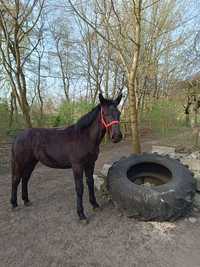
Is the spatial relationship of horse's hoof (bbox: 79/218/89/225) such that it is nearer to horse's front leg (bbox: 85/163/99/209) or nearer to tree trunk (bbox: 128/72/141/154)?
horse's front leg (bbox: 85/163/99/209)

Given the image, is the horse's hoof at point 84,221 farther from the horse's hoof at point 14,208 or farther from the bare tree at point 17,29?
the bare tree at point 17,29

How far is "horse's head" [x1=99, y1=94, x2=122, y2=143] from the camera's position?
310 centimetres

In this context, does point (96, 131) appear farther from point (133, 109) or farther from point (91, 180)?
point (133, 109)

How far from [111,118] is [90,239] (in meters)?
1.50

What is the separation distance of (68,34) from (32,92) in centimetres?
562

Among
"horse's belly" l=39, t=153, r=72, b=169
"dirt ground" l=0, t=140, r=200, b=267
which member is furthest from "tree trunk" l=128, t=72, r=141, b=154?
"horse's belly" l=39, t=153, r=72, b=169

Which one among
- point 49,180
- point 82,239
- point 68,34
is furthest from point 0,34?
point 82,239

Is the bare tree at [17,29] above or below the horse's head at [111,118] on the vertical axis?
above

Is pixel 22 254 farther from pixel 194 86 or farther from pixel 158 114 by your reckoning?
pixel 158 114

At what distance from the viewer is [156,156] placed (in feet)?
13.2

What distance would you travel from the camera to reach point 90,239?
9.46 ft

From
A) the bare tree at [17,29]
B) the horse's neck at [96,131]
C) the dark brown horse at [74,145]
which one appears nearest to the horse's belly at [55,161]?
the dark brown horse at [74,145]

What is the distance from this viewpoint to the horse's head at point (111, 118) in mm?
3100

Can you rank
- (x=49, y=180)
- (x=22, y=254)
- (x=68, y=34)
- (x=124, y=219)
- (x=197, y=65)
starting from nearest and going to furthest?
1. (x=22, y=254)
2. (x=124, y=219)
3. (x=49, y=180)
4. (x=197, y=65)
5. (x=68, y=34)
